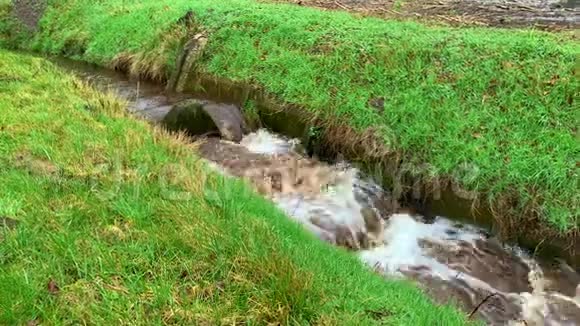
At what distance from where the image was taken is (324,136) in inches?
352

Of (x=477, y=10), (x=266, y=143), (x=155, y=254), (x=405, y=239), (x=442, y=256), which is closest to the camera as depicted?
(x=155, y=254)

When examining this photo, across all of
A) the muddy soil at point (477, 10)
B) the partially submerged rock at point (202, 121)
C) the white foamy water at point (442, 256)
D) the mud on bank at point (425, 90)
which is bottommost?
the white foamy water at point (442, 256)

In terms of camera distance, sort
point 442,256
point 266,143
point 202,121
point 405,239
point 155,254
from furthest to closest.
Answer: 1. point 266,143
2. point 202,121
3. point 405,239
4. point 442,256
5. point 155,254

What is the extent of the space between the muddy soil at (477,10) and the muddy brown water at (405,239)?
15.1 ft

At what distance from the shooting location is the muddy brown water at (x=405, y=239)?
246 inches

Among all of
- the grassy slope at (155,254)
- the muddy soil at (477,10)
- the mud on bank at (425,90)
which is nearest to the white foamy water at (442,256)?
the mud on bank at (425,90)

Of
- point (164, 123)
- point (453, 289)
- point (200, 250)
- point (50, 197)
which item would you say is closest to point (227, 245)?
point (200, 250)

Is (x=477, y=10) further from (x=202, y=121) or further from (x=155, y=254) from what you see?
(x=155, y=254)

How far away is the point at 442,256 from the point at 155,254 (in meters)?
3.67

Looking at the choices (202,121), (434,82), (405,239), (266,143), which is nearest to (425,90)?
(434,82)

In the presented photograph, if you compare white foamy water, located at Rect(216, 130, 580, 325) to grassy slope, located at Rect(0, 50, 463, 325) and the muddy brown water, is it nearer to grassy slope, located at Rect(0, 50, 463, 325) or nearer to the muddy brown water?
the muddy brown water

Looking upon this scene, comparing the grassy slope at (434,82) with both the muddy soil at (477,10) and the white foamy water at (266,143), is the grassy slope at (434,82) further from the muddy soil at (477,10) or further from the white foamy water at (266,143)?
the muddy soil at (477,10)

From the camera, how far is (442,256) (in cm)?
691

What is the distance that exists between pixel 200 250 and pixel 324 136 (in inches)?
183
